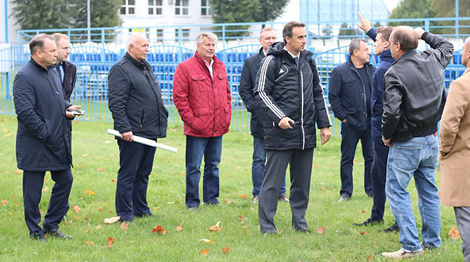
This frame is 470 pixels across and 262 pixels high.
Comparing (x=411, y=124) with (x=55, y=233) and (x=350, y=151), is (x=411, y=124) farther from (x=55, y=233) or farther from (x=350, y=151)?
(x=55, y=233)

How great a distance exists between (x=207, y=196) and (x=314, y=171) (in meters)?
2.81

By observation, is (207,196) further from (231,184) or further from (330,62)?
(330,62)

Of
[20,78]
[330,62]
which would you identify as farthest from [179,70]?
[330,62]

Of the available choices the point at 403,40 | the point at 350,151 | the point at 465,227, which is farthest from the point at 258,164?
the point at 465,227

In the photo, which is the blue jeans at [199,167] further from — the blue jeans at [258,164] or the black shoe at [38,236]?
the black shoe at [38,236]

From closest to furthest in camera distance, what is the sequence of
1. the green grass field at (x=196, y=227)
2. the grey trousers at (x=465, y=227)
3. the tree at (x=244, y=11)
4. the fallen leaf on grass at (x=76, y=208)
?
the grey trousers at (x=465, y=227) < the green grass field at (x=196, y=227) < the fallen leaf on grass at (x=76, y=208) < the tree at (x=244, y=11)

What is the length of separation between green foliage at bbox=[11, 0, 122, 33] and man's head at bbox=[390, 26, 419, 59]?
1837 inches

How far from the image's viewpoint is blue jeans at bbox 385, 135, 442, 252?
17.0 ft

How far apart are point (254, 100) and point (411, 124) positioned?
2917mm

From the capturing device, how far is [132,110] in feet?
21.5

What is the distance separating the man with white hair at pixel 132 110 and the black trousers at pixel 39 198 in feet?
2.30

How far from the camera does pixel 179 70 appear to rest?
7.25 meters

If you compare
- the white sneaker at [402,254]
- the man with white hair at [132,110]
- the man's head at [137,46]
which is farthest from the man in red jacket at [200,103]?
the white sneaker at [402,254]

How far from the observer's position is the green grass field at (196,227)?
5.41 m
